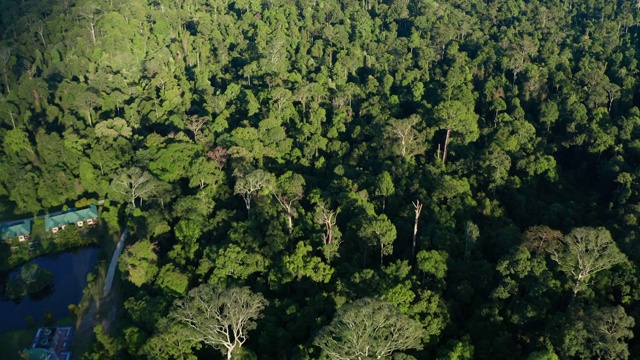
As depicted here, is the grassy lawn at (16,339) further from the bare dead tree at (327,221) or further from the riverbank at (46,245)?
the bare dead tree at (327,221)

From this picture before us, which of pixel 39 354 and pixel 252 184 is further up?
pixel 252 184

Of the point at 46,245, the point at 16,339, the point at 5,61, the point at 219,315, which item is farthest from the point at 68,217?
the point at 5,61

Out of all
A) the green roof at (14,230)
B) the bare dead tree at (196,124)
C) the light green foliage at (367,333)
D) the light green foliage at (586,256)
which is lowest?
the green roof at (14,230)

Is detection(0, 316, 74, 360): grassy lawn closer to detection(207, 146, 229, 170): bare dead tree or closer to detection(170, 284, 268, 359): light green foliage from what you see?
detection(170, 284, 268, 359): light green foliage

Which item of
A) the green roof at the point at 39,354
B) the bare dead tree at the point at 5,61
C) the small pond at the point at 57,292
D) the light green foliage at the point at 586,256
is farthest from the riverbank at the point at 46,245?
the light green foliage at the point at 586,256

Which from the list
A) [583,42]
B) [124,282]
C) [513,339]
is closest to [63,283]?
[124,282]

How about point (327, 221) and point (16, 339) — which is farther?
point (327, 221)

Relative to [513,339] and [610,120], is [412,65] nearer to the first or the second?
[610,120]

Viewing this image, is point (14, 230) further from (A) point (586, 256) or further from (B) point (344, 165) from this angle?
(A) point (586, 256)
